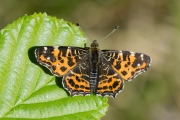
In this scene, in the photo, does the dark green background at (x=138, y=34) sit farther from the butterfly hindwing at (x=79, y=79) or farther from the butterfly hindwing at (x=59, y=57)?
the butterfly hindwing at (x=59, y=57)

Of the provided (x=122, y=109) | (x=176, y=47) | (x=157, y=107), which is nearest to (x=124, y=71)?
(x=122, y=109)

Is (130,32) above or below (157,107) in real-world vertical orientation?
above

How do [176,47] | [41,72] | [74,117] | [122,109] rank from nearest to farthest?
[74,117], [41,72], [122,109], [176,47]

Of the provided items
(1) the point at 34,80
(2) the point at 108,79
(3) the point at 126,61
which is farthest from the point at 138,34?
(1) the point at 34,80

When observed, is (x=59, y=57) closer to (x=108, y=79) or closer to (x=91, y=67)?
(x=91, y=67)

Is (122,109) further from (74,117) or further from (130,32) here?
(74,117)

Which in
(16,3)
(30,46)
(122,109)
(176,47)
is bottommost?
(122,109)

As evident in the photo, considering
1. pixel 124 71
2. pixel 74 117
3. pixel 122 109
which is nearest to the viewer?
pixel 74 117
